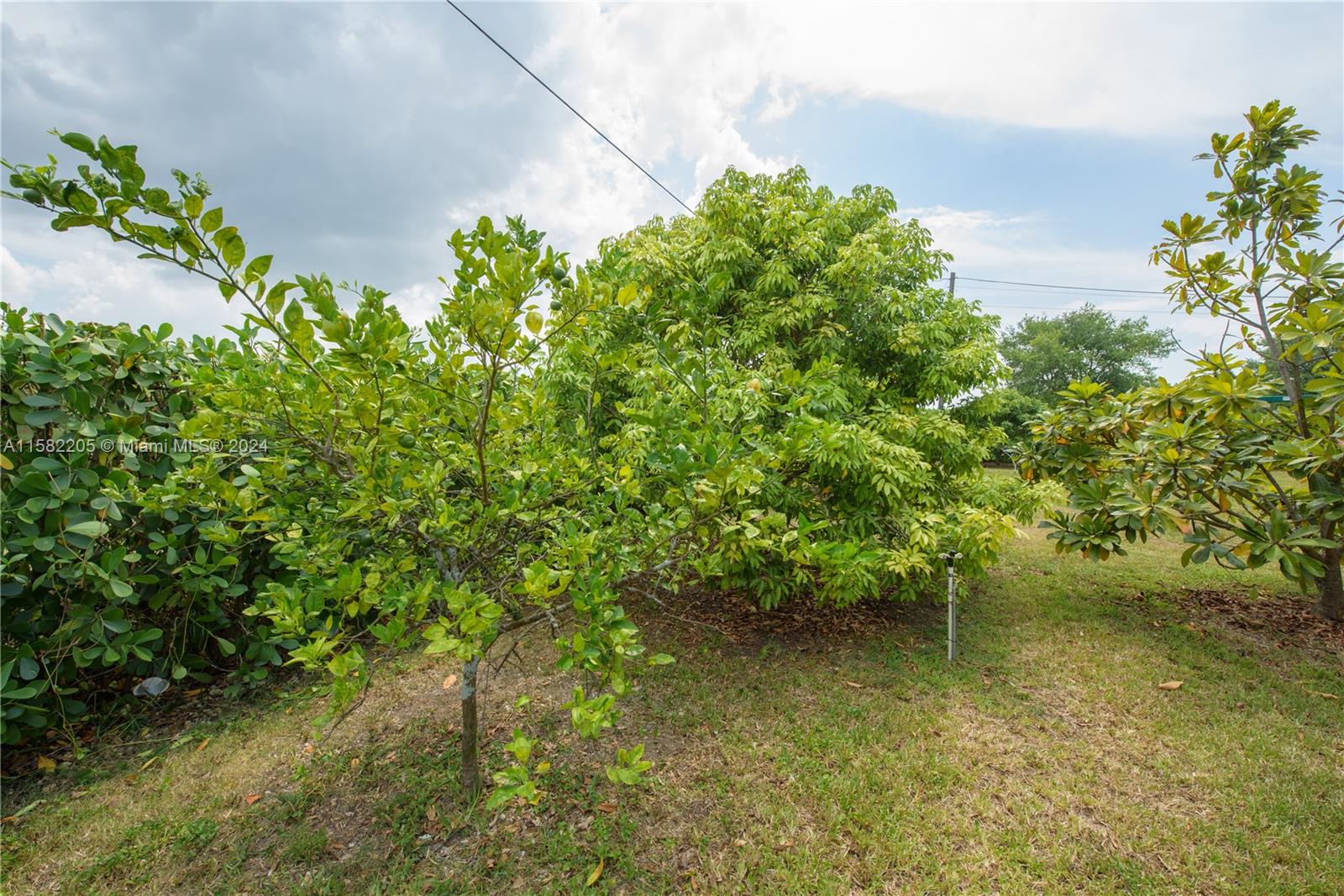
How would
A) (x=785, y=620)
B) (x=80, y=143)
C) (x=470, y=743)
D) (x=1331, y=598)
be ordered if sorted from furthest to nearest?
(x=785, y=620), (x=1331, y=598), (x=470, y=743), (x=80, y=143)

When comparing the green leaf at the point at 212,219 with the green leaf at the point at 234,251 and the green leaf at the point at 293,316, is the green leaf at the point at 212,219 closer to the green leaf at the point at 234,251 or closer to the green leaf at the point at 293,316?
the green leaf at the point at 234,251

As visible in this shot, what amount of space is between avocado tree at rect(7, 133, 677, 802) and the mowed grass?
0.41m

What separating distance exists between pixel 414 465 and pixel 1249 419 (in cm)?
429

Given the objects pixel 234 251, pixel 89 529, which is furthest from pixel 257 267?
pixel 89 529

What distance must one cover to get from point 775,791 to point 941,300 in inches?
131

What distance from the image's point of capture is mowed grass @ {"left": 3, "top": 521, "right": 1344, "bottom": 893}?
1.86 metres

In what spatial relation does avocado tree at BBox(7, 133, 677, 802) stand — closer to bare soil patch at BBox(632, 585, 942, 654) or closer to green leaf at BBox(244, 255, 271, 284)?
green leaf at BBox(244, 255, 271, 284)

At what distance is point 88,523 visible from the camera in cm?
230

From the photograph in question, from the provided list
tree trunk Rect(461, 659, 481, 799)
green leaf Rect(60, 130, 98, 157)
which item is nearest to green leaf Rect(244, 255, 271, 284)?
green leaf Rect(60, 130, 98, 157)

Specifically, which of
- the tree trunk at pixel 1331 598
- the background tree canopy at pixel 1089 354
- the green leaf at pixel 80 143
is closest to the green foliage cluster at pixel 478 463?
the green leaf at pixel 80 143

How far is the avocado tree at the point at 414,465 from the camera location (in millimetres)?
1284

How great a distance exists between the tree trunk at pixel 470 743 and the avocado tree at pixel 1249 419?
3.47m

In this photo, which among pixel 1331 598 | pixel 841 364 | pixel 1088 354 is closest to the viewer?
pixel 841 364

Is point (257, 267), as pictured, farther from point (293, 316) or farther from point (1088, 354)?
point (1088, 354)
